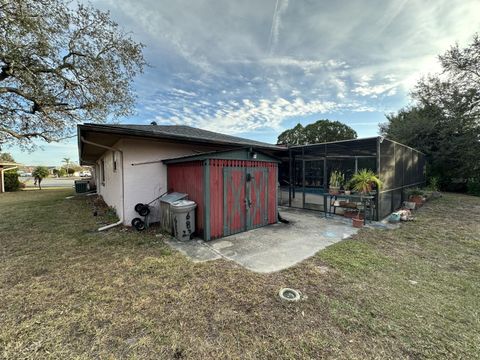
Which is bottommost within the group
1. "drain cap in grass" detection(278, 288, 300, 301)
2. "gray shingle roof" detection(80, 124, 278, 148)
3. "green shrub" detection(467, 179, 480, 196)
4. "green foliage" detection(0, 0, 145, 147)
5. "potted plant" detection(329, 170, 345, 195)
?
"drain cap in grass" detection(278, 288, 300, 301)

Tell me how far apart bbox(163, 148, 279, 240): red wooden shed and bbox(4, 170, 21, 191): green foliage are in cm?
2201

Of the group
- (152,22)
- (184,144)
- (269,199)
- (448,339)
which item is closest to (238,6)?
(152,22)

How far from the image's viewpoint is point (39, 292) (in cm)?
262

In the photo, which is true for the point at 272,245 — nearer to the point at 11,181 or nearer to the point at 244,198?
the point at 244,198

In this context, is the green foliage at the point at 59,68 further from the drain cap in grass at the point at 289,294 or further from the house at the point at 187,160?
the drain cap in grass at the point at 289,294

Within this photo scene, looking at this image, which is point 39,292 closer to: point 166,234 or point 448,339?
point 166,234

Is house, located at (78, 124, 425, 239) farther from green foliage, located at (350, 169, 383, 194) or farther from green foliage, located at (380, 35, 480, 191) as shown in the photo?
green foliage, located at (380, 35, 480, 191)

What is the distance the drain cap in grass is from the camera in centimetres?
254

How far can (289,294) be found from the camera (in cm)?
263

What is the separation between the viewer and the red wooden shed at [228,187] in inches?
182

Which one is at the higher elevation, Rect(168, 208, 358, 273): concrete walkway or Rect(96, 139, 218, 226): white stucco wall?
Rect(96, 139, 218, 226): white stucco wall

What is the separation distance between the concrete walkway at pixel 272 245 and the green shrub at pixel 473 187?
14.7 meters

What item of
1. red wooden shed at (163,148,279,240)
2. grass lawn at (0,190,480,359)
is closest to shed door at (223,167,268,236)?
red wooden shed at (163,148,279,240)

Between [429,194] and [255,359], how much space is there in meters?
13.0
